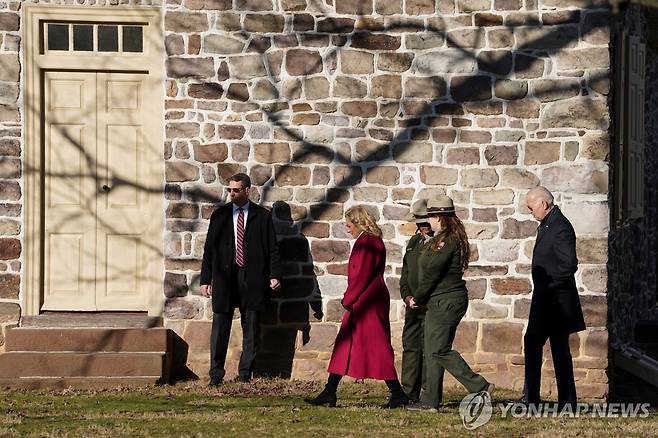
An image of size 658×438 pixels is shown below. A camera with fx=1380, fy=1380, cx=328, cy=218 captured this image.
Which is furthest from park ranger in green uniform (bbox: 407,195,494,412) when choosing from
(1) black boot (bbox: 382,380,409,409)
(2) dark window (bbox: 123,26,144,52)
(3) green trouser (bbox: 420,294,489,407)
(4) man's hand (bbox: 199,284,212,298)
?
(2) dark window (bbox: 123,26,144,52)

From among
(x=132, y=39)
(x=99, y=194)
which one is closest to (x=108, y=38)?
(x=132, y=39)

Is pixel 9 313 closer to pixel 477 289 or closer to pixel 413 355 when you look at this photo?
pixel 413 355

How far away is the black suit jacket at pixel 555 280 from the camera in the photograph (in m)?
10.3

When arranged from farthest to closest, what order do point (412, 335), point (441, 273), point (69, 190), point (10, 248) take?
point (69, 190)
point (10, 248)
point (412, 335)
point (441, 273)

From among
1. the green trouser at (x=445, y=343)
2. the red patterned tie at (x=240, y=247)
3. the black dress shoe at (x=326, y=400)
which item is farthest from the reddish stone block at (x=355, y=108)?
the black dress shoe at (x=326, y=400)

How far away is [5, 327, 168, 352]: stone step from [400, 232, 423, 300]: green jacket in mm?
2415

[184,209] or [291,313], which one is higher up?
[184,209]

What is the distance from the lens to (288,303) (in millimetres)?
12234

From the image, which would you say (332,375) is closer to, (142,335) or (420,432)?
(420,432)

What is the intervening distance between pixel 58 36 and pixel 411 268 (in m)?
4.01

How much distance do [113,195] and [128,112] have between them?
2.48 feet

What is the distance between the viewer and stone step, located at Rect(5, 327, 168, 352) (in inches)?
468

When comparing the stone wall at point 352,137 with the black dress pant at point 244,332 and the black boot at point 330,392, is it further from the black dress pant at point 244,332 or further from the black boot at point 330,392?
the black boot at point 330,392

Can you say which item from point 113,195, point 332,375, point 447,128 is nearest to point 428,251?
point 332,375
